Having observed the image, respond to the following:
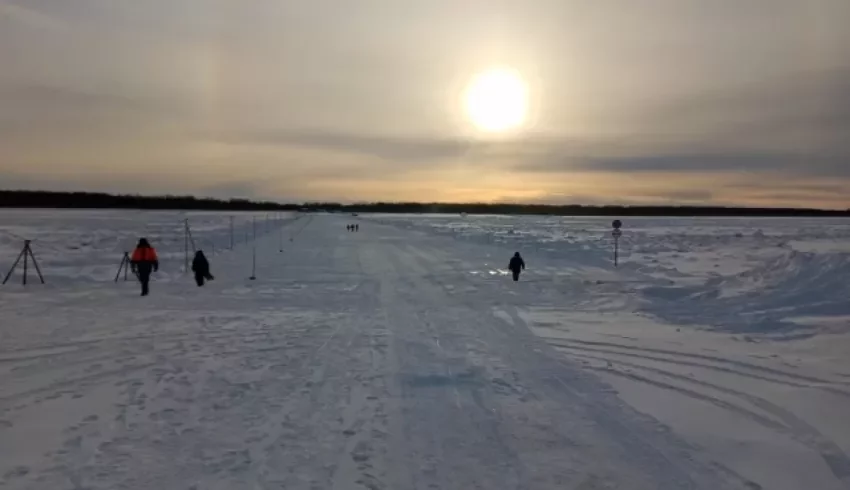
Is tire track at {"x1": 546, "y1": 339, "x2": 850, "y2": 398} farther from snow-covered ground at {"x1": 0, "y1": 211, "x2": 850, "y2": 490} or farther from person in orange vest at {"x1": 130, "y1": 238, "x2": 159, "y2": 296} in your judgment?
person in orange vest at {"x1": 130, "y1": 238, "x2": 159, "y2": 296}

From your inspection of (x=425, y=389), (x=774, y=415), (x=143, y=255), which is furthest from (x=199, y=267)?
(x=774, y=415)

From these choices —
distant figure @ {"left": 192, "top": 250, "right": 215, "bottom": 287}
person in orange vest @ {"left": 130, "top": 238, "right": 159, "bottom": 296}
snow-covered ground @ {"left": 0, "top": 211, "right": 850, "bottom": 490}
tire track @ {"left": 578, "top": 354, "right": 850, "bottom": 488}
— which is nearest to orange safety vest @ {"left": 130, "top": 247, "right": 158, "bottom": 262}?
person in orange vest @ {"left": 130, "top": 238, "right": 159, "bottom": 296}

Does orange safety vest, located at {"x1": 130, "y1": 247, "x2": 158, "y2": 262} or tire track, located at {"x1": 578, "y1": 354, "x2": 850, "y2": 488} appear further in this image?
orange safety vest, located at {"x1": 130, "y1": 247, "x2": 158, "y2": 262}

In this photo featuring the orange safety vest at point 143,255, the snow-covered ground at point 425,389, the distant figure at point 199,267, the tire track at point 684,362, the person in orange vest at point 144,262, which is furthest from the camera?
the distant figure at point 199,267

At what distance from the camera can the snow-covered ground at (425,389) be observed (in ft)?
18.1

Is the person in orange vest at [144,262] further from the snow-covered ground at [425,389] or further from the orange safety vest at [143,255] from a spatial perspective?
the snow-covered ground at [425,389]

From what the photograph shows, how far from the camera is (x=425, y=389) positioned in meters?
8.01

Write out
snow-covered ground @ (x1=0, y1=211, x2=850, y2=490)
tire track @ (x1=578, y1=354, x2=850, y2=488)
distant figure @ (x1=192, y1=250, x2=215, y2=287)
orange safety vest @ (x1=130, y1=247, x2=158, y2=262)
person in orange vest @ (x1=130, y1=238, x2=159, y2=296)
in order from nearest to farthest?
snow-covered ground @ (x1=0, y1=211, x2=850, y2=490) → tire track @ (x1=578, y1=354, x2=850, y2=488) → person in orange vest @ (x1=130, y1=238, x2=159, y2=296) → orange safety vest @ (x1=130, y1=247, x2=158, y2=262) → distant figure @ (x1=192, y1=250, x2=215, y2=287)

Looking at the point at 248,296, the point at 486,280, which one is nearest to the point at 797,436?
the point at 248,296

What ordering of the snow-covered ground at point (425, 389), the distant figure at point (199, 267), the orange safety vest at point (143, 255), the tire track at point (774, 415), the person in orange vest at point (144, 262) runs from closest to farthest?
the snow-covered ground at point (425, 389)
the tire track at point (774, 415)
the person in orange vest at point (144, 262)
the orange safety vest at point (143, 255)
the distant figure at point (199, 267)

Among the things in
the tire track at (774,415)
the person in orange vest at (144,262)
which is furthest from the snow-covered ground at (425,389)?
the person in orange vest at (144,262)

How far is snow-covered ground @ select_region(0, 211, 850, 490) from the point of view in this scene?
217 inches

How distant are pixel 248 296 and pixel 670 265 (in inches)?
697

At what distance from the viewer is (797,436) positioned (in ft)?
21.4
